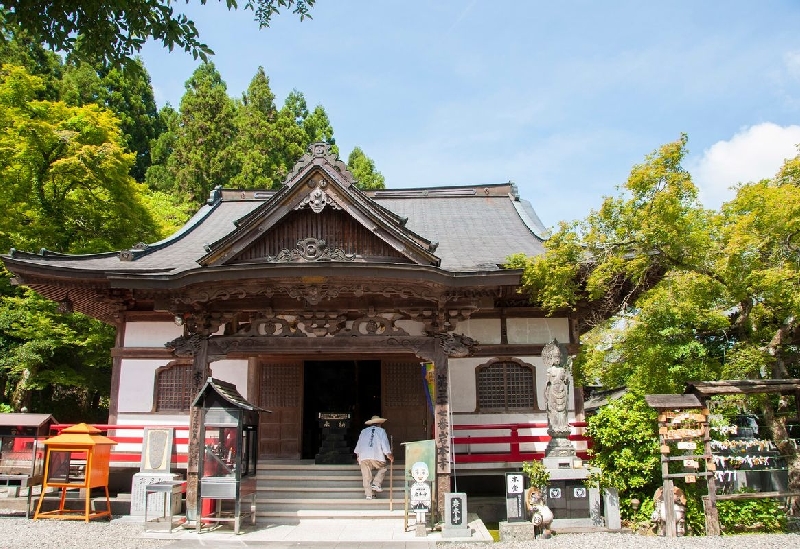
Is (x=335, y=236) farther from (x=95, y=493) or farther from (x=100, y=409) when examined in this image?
(x=100, y=409)

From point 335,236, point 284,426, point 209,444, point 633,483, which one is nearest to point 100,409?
point 284,426

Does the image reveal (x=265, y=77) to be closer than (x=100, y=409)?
No

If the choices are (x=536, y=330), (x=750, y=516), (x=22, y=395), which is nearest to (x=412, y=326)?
(x=536, y=330)

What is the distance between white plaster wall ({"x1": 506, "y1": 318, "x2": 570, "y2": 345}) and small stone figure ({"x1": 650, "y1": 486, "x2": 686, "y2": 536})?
3952mm

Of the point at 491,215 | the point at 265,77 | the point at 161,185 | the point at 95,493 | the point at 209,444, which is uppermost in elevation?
the point at 265,77

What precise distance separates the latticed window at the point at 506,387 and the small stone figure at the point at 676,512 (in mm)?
3273

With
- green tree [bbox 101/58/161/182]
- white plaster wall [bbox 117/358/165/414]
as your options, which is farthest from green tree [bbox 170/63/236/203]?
white plaster wall [bbox 117/358/165/414]

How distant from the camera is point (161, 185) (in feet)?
126

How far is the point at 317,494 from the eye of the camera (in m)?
12.6

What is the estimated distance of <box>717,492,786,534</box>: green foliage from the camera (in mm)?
11445

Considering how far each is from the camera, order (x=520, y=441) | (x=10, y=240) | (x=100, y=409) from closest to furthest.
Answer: (x=520, y=441) → (x=10, y=240) → (x=100, y=409)

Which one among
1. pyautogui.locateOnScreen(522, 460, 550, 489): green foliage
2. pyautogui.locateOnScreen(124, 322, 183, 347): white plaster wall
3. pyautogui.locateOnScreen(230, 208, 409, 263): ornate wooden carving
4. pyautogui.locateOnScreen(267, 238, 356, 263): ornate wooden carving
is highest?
pyautogui.locateOnScreen(230, 208, 409, 263): ornate wooden carving

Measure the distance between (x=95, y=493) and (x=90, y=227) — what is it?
1237 cm

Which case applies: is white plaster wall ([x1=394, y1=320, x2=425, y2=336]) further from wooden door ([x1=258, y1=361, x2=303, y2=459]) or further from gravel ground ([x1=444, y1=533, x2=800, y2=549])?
gravel ground ([x1=444, y1=533, x2=800, y2=549])
